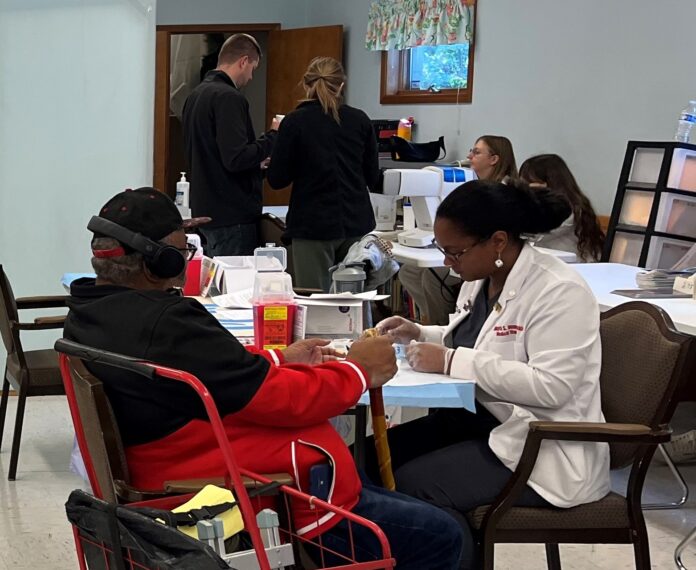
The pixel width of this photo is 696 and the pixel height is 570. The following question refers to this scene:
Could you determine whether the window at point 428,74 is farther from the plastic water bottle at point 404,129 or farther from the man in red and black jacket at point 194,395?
the man in red and black jacket at point 194,395

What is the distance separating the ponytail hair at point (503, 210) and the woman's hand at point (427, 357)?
28 centimetres

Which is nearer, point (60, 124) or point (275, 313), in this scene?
point (275, 313)

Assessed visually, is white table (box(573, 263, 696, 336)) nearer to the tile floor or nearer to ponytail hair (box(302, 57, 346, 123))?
the tile floor

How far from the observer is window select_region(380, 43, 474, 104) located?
7.11m

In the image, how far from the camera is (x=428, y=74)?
24.9ft

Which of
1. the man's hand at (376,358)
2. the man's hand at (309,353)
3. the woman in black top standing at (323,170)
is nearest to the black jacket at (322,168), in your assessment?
the woman in black top standing at (323,170)

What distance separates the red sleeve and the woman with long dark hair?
11.3 feet

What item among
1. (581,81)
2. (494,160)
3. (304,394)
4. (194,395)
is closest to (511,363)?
(304,394)

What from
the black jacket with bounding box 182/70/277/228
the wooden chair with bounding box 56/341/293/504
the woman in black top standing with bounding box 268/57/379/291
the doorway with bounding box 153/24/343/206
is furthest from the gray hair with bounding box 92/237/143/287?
the doorway with bounding box 153/24/343/206

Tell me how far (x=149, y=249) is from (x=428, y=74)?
19.2ft

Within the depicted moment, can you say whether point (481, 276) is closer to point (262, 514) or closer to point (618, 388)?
point (618, 388)

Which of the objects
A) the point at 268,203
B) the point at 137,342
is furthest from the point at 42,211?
the point at 268,203

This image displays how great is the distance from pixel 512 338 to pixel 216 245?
2.85 m

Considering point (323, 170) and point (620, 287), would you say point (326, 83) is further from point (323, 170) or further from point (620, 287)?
point (620, 287)
